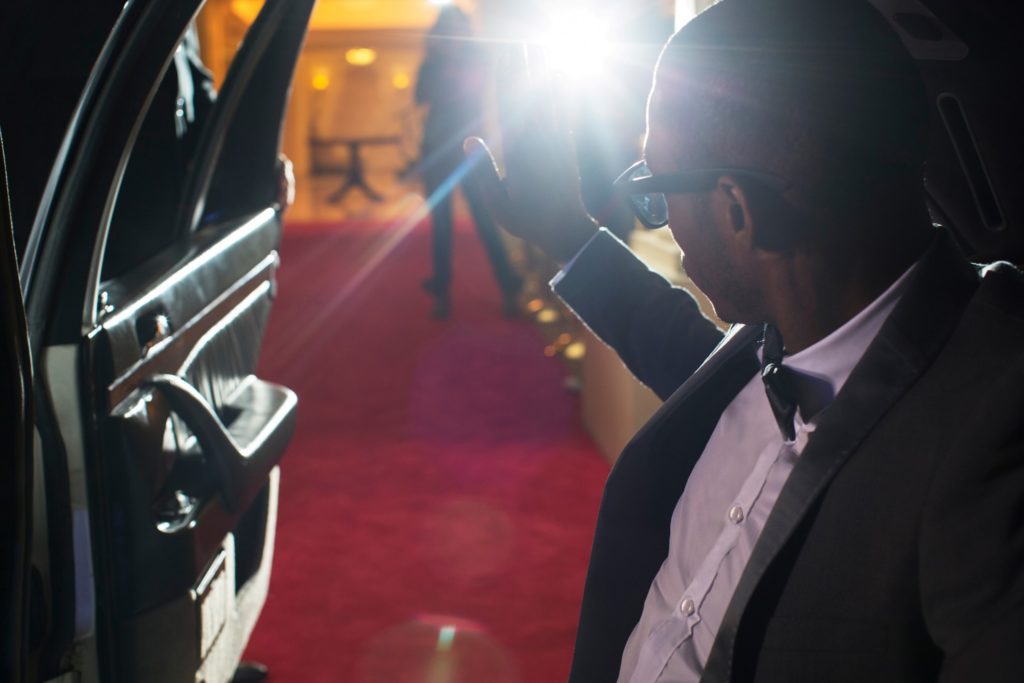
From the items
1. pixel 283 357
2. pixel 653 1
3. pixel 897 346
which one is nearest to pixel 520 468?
pixel 653 1

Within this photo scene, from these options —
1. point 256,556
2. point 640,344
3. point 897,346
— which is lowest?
point 256,556

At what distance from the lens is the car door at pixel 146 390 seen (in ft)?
4.04

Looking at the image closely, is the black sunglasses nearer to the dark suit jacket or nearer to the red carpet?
the dark suit jacket

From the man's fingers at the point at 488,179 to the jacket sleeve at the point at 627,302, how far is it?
0.13 m

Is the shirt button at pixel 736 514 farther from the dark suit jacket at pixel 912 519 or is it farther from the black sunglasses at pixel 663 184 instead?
the black sunglasses at pixel 663 184

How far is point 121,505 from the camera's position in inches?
53.2

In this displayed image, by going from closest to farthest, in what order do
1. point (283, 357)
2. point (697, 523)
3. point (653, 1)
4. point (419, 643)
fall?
point (697, 523), point (419, 643), point (653, 1), point (283, 357)

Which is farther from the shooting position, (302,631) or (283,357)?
(283,357)

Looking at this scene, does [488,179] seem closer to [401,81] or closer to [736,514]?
[736,514]

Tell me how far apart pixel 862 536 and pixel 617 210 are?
8.86ft

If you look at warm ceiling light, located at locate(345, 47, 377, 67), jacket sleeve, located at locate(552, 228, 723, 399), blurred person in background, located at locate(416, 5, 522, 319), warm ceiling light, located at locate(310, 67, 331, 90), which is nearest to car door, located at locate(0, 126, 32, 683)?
jacket sleeve, located at locate(552, 228, 723, 399)

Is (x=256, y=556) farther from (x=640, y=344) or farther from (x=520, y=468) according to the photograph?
(x=520, y=468)

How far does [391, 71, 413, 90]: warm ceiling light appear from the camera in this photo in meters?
16.1

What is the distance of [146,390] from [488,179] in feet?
1.78
